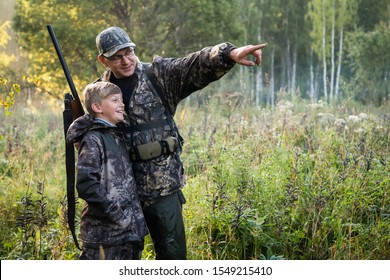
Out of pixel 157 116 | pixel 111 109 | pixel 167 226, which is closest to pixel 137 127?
pixel 157 116

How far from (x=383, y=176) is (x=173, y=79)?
2.31 meters

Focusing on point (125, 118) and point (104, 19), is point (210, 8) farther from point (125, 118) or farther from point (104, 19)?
point (125, 118)

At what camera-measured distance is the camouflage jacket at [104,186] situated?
2811 millimetres

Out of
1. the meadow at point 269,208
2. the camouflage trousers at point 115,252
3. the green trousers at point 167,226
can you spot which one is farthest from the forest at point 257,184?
the green trousers at point 167,226

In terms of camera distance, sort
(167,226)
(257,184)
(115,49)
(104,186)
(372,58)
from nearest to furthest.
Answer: (104,186), (115,49), (167,226), (257,184), (372,58)

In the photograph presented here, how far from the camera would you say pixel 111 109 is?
2.95m

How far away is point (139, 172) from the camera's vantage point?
3162 mm

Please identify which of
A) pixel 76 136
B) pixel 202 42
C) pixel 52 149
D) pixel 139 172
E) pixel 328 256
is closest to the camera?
pixel 76 136

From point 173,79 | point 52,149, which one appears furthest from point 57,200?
point 173,79

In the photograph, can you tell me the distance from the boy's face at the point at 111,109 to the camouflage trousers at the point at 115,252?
2.33 feet

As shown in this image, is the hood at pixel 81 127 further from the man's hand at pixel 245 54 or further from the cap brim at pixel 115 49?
the man's hand at pixel 245 54

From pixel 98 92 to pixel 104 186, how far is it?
0.53m

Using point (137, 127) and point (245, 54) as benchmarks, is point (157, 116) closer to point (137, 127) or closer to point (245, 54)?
point (137, 127)

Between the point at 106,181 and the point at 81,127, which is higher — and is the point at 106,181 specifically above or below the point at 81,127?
below
